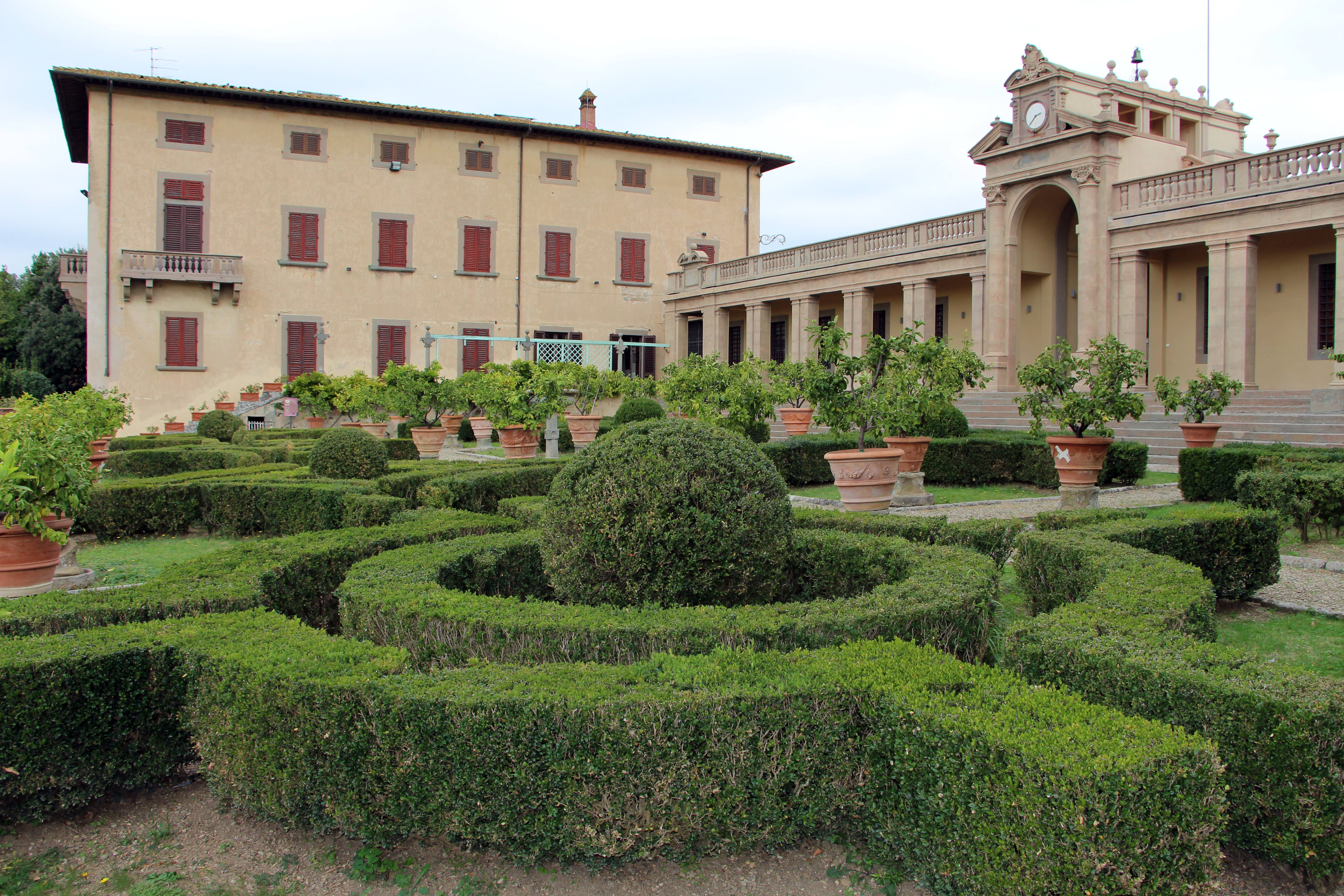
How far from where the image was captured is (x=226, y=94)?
2784 centimetres

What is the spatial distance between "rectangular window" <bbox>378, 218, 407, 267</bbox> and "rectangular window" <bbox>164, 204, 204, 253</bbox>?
529 cm

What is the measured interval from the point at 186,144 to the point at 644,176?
1508cm

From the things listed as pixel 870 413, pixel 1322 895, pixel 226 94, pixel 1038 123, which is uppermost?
pixel 226 94

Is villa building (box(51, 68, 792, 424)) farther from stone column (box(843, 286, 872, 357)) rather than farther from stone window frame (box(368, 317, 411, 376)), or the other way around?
stone column (box(843, 286, 872, 357))

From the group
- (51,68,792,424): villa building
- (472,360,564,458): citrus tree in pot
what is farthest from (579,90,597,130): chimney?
(472,360,564,458): citrus tree in pot

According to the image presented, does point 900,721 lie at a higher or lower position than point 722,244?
lower

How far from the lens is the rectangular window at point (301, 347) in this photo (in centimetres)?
2902

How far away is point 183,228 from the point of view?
2780cm

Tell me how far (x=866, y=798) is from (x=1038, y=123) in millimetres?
21433

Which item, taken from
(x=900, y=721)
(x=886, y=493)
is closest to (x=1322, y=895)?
(x=900, y=721)

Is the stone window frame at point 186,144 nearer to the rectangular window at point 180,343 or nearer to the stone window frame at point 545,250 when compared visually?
the rectangular window at point 180,343

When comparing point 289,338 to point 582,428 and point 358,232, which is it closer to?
point 358,232

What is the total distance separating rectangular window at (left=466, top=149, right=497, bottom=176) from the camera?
31.1 meters

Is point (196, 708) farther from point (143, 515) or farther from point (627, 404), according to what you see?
point (627, 404)
